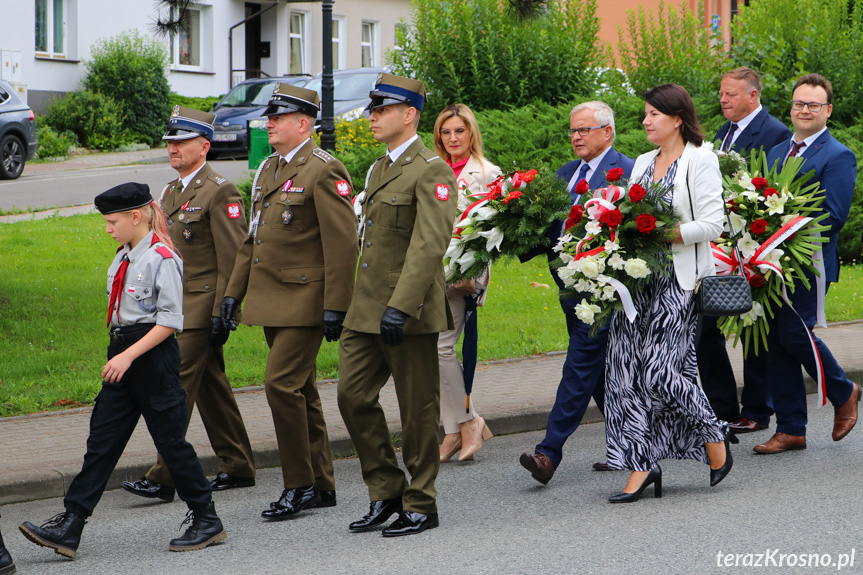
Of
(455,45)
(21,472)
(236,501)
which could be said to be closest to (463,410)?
(236,501)

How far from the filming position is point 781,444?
22.7 ft

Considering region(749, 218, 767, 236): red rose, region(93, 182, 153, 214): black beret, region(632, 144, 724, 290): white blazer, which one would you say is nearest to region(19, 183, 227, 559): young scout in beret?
region(93, 182, 153, 214): black beret

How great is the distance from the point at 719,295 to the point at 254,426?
3265 mm

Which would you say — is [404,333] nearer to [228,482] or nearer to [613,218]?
[613,218]

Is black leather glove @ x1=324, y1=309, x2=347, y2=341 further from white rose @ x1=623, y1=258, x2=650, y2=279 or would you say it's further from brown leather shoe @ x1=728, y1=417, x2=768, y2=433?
brown leather shoe @ x1=728, y1=417, x2=768, y2=433

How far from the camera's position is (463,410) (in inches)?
269

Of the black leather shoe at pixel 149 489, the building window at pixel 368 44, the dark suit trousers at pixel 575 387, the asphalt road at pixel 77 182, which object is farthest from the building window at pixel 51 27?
the dark suit trousers at pixel 575 387

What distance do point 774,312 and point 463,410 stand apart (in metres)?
2.05

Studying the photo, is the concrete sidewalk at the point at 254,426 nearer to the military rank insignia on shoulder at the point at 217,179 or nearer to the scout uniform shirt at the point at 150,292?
the scout uniform shirt at the point at 150,292

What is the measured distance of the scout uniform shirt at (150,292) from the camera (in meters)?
5.09

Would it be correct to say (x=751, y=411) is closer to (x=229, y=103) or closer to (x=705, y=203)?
(x=705, y=203)

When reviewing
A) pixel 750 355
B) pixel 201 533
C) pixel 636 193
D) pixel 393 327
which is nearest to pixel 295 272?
pixel 393 327

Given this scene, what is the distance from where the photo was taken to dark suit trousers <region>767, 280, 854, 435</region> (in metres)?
6.98

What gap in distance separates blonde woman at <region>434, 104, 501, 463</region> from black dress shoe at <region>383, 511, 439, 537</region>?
5.06ft
